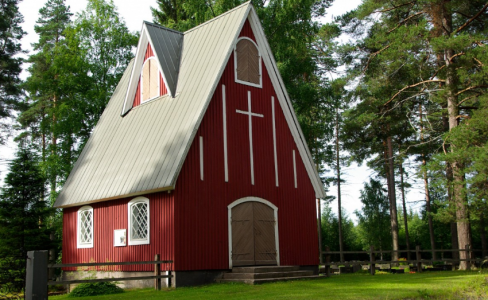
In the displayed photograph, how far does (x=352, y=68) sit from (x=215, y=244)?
17.3 m

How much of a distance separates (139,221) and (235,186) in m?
3.31

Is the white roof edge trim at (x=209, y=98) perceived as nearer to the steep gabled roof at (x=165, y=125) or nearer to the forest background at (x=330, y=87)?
the steep gabled roof at (x=165, y=125)

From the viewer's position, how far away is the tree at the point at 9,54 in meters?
30.1

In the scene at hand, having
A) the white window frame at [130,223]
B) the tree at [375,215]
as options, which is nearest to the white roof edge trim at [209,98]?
the white window frame at [130,223]

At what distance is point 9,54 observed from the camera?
31078 mm

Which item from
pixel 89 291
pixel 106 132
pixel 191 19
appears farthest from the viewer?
pixel 191 19

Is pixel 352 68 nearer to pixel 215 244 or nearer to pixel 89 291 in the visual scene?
pixel 215 244

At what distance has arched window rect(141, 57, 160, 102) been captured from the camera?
1955cm

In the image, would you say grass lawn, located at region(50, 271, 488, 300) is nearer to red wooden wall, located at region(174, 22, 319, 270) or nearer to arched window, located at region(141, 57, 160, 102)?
red wooden wall, located at region(174, 22, 319, 270)

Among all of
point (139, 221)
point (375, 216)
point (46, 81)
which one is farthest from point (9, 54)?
point (375, 216)

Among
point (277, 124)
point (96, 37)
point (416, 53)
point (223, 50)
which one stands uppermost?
point (96, 37)

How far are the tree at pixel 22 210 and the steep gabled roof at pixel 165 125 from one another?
1295mm

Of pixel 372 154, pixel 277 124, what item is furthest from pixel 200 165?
pixel 372 154

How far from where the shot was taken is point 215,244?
16.4 m
